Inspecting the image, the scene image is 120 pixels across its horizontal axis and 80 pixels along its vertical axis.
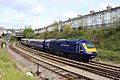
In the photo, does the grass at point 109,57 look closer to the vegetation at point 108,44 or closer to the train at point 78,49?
the vegetation at point 108,44

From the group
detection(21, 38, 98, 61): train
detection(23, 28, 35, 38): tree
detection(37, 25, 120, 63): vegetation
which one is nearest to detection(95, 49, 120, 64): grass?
detection(37, 25, 120, 63): vegetation

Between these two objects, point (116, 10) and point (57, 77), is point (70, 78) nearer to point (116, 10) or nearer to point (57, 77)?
point (57, 77)

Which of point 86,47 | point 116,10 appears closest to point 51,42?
point 86,47

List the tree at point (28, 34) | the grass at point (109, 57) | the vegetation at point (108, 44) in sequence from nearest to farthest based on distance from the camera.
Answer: the grass at point (109, 57) → the vegetation at point (108, 44) → the tree at point (28, 34)

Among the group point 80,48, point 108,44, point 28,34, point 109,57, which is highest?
point 28,34

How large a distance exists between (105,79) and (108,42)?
19.7 metres

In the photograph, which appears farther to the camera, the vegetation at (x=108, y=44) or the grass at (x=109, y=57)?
the vegetation at (x=108, y=44)

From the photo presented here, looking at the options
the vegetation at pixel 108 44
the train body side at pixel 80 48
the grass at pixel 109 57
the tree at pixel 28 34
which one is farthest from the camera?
the tree at pixel 28 34

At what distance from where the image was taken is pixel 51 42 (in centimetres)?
3909

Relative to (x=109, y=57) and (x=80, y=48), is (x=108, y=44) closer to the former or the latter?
(x=109, y=57)

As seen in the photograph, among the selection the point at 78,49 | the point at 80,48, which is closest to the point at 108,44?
the point at 78,49

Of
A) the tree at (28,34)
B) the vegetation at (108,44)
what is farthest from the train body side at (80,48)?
the tree at (28,34)

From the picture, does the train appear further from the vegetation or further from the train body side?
the vegetation

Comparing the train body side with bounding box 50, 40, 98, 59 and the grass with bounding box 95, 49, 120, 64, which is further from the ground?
the train body side with bounding box 50, 40, 98, 59
